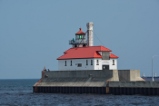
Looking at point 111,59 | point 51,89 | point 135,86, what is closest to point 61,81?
point 51,89

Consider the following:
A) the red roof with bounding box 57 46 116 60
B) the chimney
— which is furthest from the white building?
the chimney

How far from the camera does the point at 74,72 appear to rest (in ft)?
236

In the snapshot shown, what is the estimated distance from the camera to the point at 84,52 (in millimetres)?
74312

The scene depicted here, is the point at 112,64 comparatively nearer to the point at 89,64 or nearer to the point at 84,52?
the point at 89,64

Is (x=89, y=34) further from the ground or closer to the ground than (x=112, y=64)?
further from the ground

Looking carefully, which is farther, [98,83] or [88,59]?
[88,59]

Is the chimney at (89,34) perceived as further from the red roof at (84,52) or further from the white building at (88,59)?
the red roof at (84,52)

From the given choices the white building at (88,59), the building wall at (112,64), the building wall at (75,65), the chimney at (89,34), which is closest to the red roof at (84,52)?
the white building at (88,59)

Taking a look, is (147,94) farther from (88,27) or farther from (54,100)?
(88,27)

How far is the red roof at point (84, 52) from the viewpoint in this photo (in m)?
72.7

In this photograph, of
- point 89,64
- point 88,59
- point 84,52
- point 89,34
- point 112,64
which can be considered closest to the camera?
point 88,59

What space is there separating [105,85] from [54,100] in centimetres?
862

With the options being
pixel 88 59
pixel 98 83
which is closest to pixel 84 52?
pixel 88 59

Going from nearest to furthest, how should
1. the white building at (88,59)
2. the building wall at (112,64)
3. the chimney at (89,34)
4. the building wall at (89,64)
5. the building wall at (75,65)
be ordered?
the building wall at (89,64), the white building at (88,59), the building wall at (75,65), the building wall at (112,64), the chimney at (89,34)
